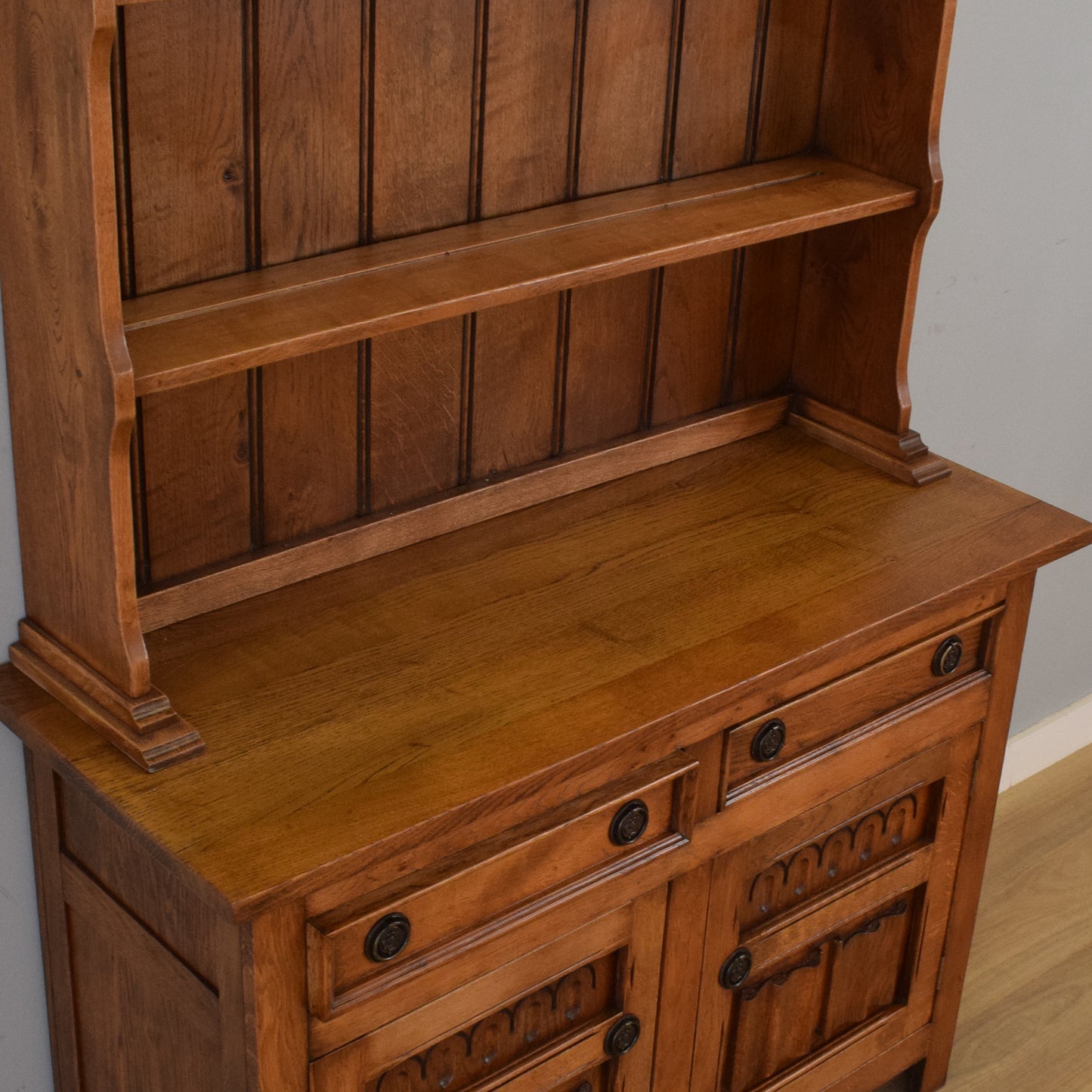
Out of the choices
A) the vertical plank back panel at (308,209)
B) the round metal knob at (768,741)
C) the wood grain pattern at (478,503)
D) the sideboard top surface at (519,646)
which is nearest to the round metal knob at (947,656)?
the sideboard top surface at (519,646)

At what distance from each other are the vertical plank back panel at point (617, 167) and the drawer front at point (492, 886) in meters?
0.55

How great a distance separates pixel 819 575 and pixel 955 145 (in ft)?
2.90

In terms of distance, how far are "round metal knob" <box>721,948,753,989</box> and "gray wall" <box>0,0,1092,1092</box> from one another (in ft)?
3.44

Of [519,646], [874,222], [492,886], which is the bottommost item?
[492,886]

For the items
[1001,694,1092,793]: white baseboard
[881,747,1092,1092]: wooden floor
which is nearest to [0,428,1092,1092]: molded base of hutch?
[881,747,1092,1092]: wooden floor

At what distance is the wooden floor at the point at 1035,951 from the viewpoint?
268 centimetres

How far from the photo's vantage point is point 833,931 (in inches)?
89.3

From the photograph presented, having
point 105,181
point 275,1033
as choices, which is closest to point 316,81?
point 105,181

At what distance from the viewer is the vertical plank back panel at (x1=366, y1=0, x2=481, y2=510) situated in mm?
1813

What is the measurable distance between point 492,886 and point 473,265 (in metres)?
0.67

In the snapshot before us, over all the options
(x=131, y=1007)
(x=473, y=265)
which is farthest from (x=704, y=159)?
(x=131, y=1007)

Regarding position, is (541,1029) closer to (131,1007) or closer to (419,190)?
(131,1007)

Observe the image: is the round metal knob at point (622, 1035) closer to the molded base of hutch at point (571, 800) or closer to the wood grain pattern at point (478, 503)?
the molded base of hutch at point (571, 800)

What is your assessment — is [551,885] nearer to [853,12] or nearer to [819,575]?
[819,575]
